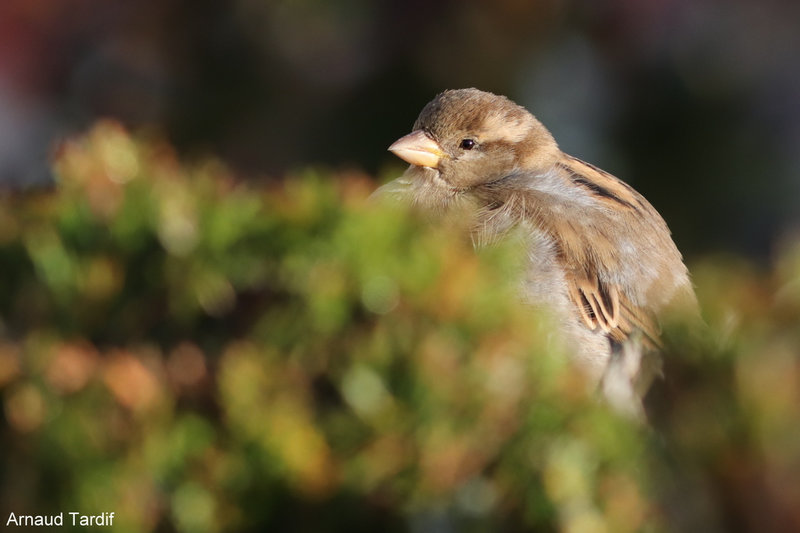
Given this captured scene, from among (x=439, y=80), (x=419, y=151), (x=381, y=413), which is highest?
(x=439, y=80)

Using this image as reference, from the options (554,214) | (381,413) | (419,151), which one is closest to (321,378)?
(381,413)

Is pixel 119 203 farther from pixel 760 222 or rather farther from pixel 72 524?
pixel 760 222

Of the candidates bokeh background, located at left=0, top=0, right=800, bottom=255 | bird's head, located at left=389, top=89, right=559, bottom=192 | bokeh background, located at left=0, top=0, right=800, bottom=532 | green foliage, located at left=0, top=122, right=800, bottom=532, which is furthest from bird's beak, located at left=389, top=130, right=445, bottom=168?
green foliage, located at left=0, top=122, right=800, bottom=532

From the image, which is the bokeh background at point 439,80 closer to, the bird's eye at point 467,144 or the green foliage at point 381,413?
the bird's eye at point 467,144

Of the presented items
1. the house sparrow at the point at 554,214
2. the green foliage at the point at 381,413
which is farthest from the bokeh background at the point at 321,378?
the house sparrow at the point at 554,214

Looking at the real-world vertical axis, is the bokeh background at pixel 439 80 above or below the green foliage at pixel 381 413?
above

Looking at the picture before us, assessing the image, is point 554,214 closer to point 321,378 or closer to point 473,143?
point 473,143
